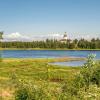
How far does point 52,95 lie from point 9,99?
10985 millimetres

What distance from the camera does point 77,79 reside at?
16188 millimetres

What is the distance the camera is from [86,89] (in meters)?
14.6

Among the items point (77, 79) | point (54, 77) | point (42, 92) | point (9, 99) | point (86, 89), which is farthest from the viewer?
point (54, 77)

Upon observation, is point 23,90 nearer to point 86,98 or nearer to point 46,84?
point 46,84

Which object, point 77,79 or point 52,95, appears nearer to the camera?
point 52,95

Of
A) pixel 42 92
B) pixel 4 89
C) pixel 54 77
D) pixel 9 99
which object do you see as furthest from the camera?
pixel 54 77

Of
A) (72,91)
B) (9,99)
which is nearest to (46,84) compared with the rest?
(72,91)

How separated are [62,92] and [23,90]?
73.7 inches

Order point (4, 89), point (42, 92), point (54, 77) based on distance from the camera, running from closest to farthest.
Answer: point (42, 92) < point (4, 89) < point (54, 77)

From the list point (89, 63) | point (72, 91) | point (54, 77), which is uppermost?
point (89, 63)

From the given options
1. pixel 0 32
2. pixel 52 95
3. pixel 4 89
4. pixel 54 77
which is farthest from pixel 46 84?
pixel 0 32

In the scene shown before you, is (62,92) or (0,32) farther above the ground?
(0,32)

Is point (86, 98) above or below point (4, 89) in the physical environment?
above

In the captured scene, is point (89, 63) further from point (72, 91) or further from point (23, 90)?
point (23, 90)
